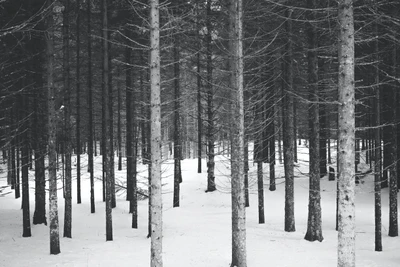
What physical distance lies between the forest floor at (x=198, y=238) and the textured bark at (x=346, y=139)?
4.71 meters

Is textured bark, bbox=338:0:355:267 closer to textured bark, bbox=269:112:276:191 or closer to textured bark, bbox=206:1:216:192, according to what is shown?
textured bark, bbox=269:112:276:191

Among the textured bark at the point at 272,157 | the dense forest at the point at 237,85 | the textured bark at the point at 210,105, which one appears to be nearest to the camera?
the dense forest at the point at 237,85

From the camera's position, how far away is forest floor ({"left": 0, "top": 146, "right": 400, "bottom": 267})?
1320cm

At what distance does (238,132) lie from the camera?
10648 millimetres

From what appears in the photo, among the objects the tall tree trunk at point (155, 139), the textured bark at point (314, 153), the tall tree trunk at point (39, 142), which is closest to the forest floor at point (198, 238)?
the textured bark at point (314, 153)

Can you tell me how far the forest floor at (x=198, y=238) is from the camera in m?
13.2

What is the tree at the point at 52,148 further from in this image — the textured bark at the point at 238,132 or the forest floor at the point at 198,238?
the textured bark at the point at 238,132

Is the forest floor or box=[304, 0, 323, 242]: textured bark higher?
box=[304, 0, 323, 242]: textured bark

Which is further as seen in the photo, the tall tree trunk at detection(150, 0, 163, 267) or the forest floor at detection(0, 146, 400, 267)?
the forest floor at detection(0, 146, 400, 267)

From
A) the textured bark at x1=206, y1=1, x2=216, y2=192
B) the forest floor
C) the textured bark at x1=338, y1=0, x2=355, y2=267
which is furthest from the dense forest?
the forest floor

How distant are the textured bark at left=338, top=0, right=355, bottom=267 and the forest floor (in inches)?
186

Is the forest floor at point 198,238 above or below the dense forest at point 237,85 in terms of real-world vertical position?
below

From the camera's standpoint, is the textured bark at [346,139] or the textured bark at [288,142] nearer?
the textured bark at [346,139]

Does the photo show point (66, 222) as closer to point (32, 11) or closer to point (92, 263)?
point (92, 263)
